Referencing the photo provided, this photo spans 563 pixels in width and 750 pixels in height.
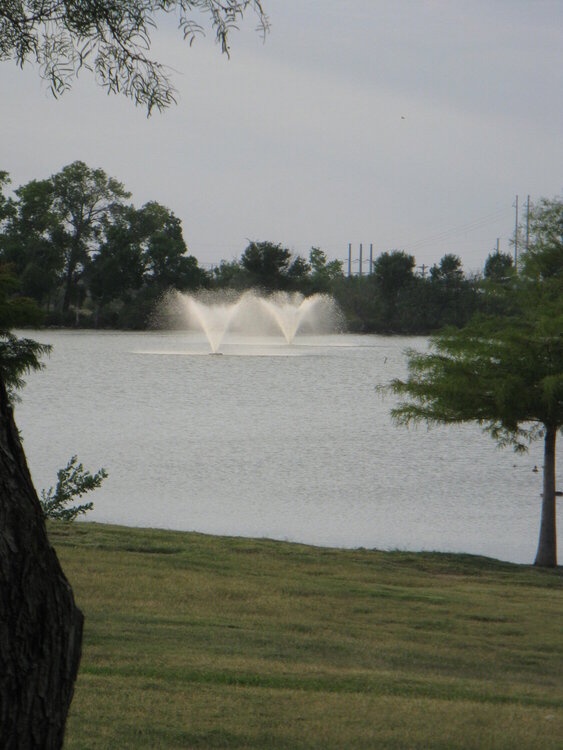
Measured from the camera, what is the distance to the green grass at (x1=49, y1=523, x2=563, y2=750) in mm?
5547

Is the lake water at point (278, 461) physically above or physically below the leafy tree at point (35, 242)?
below

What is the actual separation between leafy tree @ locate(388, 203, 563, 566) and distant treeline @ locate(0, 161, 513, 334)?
48.4 meters

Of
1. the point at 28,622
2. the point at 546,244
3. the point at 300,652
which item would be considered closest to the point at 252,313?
the point at 546,244

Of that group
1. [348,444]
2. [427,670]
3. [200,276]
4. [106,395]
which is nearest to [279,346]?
[200,276]

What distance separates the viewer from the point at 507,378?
A: 17.5m

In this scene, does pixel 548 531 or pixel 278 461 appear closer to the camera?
pixel 548 531

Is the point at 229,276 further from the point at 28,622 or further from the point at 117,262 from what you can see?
the point at 28,622

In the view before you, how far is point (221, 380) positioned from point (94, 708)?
43.7m

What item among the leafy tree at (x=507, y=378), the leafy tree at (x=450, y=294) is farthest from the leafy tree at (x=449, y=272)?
the leafy tree at (x=507, y=378)

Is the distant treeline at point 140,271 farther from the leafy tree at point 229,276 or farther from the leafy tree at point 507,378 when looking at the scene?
the leafy tree at point 507,378

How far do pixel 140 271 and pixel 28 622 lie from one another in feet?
274

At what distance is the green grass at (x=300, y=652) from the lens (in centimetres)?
555

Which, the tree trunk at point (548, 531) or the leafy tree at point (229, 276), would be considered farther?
the leafy tree at point (229, 276)

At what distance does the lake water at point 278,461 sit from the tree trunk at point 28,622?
14.5 meters
